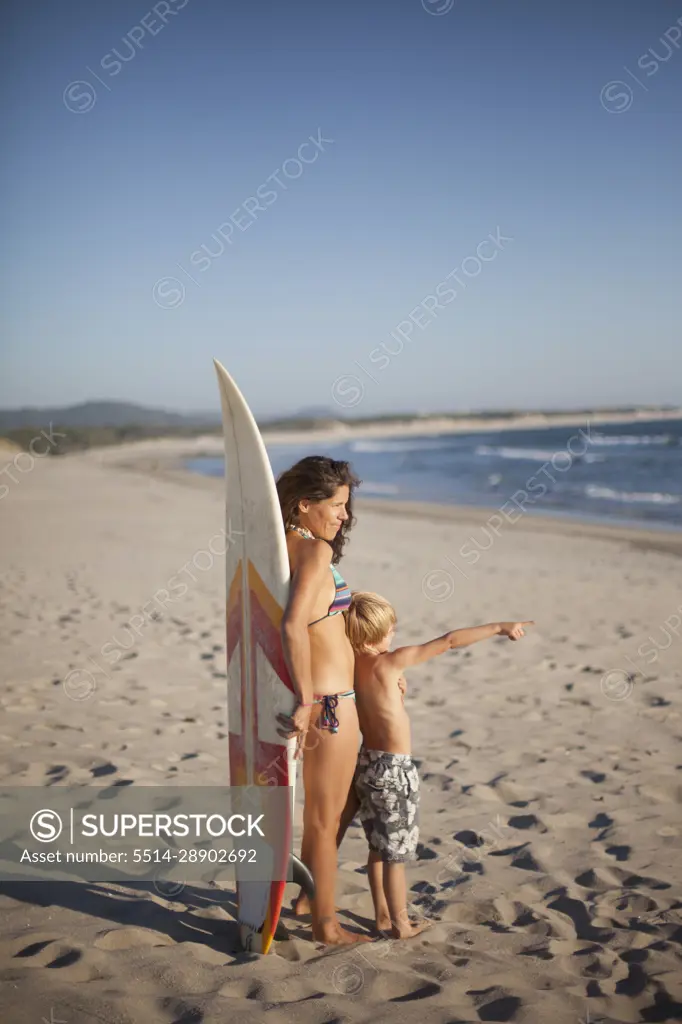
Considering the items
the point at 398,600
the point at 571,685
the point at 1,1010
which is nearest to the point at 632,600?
the point at 398,600

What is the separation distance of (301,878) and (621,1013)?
44.0 inches

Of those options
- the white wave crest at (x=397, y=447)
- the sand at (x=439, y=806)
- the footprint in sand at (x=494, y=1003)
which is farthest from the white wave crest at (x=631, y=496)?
the white wave crest at (x=397, y=447)

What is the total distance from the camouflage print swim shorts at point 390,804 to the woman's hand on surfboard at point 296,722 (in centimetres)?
41

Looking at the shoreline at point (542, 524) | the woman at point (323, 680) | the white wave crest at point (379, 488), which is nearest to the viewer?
the woman at point (323, 680)

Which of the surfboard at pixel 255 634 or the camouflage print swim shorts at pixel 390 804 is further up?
the surfboard at pixel 255 634

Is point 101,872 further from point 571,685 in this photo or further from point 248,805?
point 571,685

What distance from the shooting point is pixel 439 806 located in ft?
13.2

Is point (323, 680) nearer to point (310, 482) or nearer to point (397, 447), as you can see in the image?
point (310, 482)

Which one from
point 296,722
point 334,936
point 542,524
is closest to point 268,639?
point 296,722

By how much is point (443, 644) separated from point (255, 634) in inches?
27.4

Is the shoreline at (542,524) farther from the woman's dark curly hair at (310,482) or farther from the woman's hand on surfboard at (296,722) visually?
the woman's hand on surfboard at (296,722)

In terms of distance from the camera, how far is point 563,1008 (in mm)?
2432

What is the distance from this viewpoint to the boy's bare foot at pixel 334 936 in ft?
9.31

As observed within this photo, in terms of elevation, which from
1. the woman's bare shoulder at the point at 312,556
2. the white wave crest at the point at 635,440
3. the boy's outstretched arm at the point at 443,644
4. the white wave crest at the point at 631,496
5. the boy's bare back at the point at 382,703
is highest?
the white wave crest at the point at 635,440
